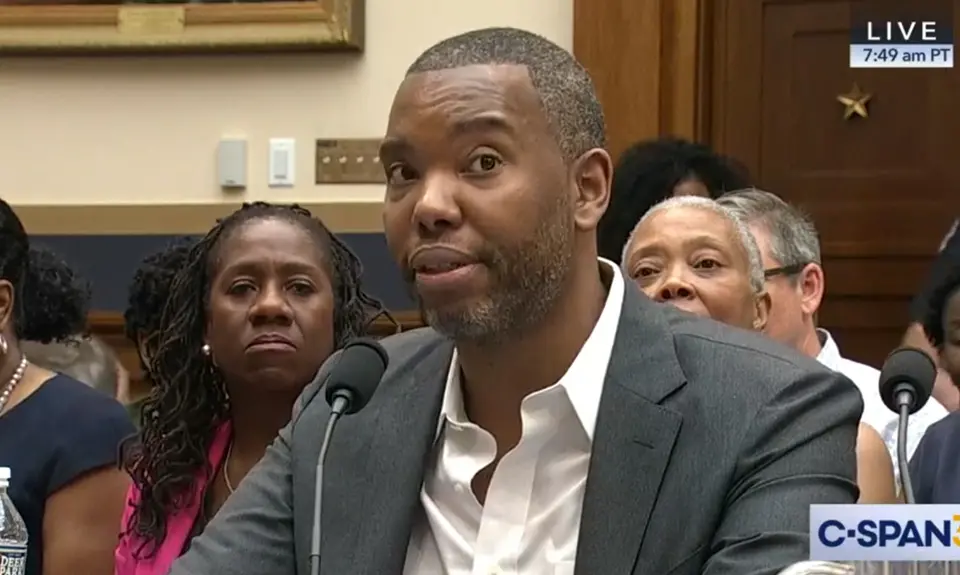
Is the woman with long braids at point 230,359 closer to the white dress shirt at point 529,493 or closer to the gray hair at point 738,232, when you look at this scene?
the gray hair at point 738,232

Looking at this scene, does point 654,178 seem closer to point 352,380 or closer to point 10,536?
point 10,536

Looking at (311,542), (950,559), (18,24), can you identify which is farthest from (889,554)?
(18,24)

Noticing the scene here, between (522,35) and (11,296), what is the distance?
54.9 inches

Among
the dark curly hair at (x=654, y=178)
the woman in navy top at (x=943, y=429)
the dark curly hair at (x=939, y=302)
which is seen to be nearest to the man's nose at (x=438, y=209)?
the woman in navy top at (x=943, y=429)

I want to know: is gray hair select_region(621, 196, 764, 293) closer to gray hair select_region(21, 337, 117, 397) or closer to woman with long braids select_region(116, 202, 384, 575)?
woman with long braids select_region(116, 202, 384, 575)

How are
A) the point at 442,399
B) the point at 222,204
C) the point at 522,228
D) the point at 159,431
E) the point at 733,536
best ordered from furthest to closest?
1. the point at 222,204
2. the point at 159,431
3. the point at 442,399
4. the point at 522,228
5. the point at 733,536

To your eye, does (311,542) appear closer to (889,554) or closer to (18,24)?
(889,554)

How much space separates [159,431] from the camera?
8.79 ft

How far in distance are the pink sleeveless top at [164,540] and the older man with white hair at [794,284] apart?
1067 mm

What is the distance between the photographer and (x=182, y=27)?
13.8ft

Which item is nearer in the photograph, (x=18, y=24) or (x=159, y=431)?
(x=159, y=431)

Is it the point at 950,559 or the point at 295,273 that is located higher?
the point at 295,273

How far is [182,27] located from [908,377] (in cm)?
299

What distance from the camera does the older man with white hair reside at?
282cm
